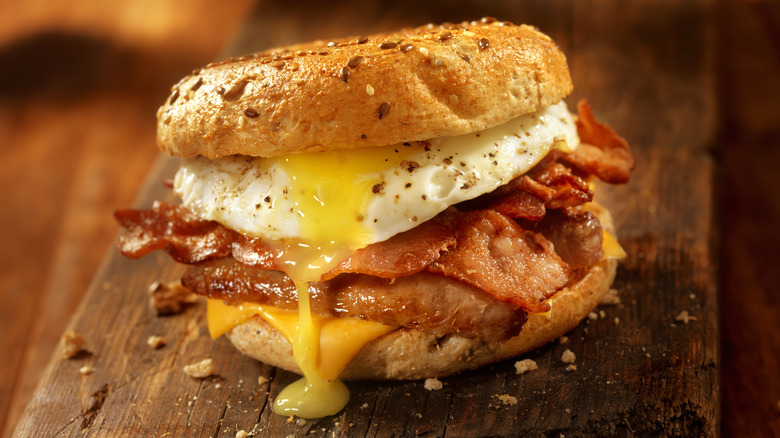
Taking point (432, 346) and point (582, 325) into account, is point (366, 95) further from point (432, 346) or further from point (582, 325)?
point (582, 325)

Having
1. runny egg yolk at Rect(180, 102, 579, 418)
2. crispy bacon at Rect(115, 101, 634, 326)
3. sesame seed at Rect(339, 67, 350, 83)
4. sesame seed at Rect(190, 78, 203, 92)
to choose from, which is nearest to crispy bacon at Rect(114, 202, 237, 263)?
crispy bacon at Rect(115, 101, 634, 326)

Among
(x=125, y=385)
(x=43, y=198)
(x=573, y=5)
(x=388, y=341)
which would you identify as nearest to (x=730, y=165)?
(x=573, y=5)

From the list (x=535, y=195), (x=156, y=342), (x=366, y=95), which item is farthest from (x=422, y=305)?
(x=156, y=342)

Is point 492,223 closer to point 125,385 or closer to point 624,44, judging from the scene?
point 125,385

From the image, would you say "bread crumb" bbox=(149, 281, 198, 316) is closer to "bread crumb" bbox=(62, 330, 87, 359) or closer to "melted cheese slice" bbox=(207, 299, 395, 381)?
"bread crumb" bbox=(62, 330, 87, 359)

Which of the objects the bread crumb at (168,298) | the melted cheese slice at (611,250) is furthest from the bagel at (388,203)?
the bread crumb at (168,298)

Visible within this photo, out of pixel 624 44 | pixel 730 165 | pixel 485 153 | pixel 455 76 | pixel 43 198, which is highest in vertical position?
pixel 455 76
